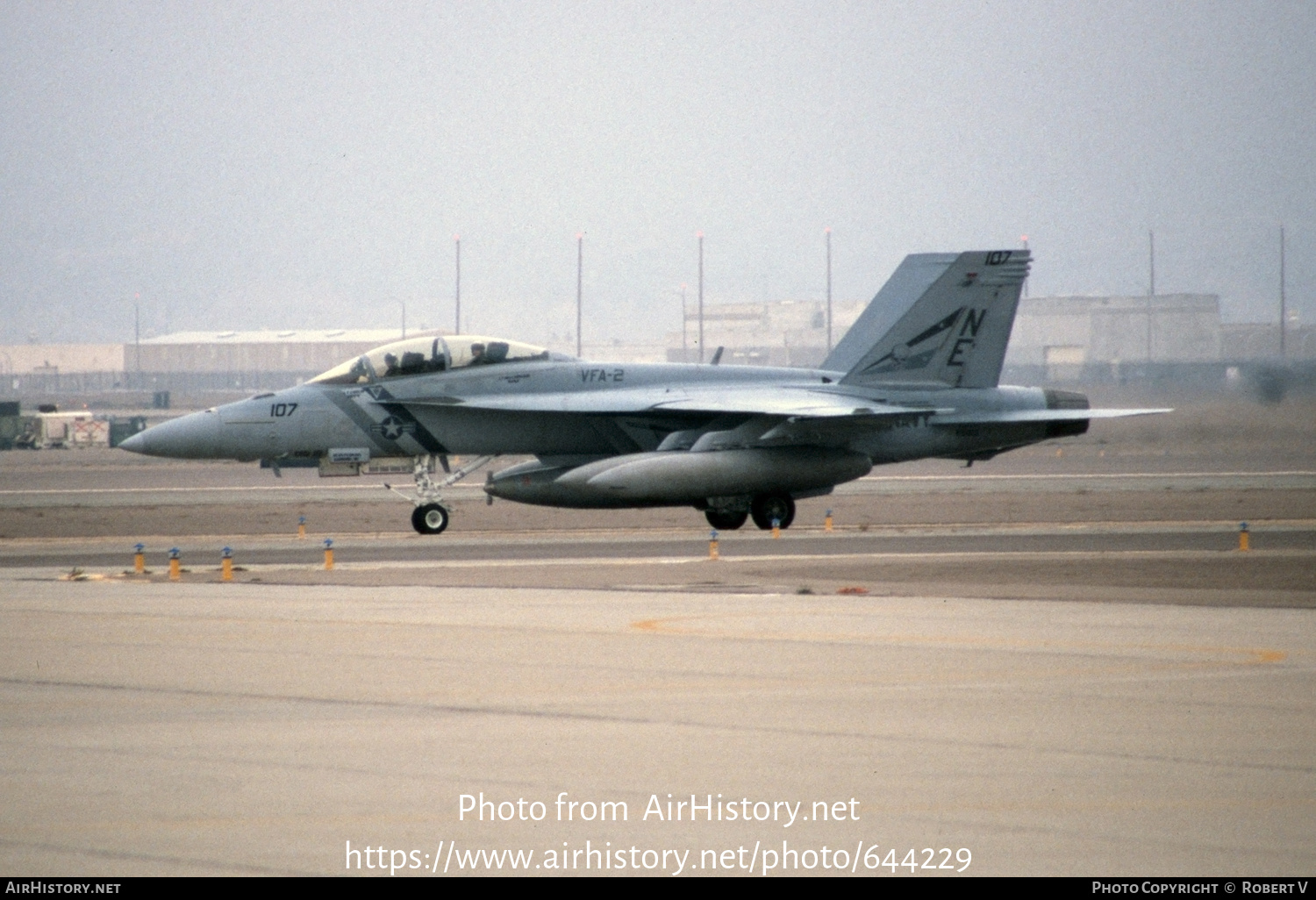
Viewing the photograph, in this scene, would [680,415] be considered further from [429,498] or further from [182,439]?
[182,439]

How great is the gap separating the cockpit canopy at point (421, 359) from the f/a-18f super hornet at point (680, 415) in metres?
0.03

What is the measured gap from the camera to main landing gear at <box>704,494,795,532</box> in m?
25.9

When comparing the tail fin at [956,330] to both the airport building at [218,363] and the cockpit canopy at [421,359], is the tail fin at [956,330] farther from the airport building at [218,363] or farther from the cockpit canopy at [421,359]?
the airport building at [218,363]

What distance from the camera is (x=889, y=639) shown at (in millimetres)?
12422

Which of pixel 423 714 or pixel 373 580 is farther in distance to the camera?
pixel 373 580

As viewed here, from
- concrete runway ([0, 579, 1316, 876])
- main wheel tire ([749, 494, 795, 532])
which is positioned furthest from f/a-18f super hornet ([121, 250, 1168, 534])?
concrete runway ([0, 579, 1316, 876])

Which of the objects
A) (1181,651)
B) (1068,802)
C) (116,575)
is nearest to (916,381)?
(116,575)

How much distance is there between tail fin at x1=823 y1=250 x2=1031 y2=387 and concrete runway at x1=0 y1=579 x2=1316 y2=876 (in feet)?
40.6

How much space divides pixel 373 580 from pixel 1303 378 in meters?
26.3

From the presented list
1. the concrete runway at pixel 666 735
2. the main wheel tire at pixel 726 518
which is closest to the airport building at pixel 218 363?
the main wheel tire at pixel 726 518

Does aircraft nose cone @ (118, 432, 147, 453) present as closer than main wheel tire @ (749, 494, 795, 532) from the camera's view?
Yes

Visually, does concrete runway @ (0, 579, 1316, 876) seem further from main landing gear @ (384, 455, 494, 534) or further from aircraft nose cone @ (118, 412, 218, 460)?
main landing gear @ (384, 455, 494, 534)

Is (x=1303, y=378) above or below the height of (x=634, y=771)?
above

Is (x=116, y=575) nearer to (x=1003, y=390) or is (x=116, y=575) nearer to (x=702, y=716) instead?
(x=702, y=716)
